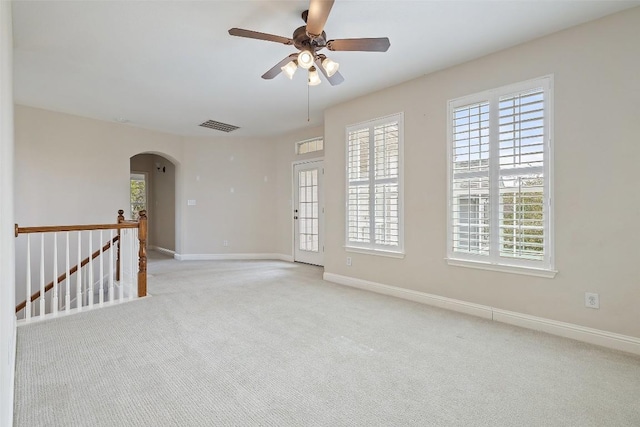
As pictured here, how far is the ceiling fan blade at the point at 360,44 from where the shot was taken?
7.47 feet

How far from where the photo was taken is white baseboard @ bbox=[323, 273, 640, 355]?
2516 mm

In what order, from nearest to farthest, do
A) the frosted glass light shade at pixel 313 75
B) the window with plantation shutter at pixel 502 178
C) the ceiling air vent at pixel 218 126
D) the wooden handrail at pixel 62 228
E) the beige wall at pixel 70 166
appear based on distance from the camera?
the frosted glass light shade at pixel 313 75, the window with plantation shutter at pixel 502 178, the wooden handrail at pixel 62 228, the beige wall at pixel 70 166, the ceiling air vent at pixel 218 126

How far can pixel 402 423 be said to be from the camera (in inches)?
65.1

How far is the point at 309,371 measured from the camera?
217 cm

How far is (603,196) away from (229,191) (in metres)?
6.23

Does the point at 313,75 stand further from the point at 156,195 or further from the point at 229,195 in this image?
the point at 156,195

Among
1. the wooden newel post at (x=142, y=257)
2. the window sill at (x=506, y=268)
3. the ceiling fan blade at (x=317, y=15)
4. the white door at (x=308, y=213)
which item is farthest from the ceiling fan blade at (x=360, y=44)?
the white door at (x=308, y=213)

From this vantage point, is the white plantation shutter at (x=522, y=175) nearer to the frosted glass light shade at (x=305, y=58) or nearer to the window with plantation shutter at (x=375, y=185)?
the window with plantation shutter at (x=375, y=185)

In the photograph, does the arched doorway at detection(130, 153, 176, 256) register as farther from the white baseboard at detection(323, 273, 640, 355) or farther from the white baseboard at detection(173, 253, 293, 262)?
the white baseboard at detection(323, 273, 640, 355)

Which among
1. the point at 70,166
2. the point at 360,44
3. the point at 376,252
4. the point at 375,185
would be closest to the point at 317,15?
the point at 360,44

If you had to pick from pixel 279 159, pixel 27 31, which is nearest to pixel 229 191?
pixel 279 159

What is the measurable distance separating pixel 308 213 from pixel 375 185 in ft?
8.01

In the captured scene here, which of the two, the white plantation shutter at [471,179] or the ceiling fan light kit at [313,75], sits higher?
the ceiling fan light kit at [313,75]

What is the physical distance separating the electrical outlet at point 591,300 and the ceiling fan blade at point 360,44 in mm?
2629
